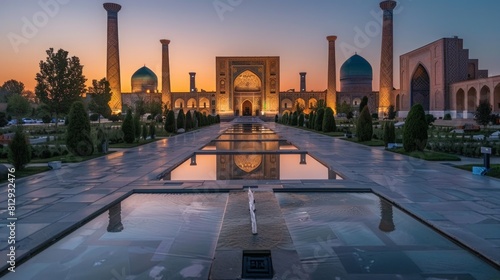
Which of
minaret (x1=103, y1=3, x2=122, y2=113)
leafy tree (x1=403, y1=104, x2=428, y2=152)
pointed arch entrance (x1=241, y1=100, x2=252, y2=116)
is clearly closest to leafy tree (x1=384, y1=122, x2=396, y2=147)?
leafy tree (x1=403, y1=104, x2=428, y2=152)

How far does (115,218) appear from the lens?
10.6 ft

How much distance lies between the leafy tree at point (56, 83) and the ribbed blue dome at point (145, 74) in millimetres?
23576

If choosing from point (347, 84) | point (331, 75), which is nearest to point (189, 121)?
point (331, 75)

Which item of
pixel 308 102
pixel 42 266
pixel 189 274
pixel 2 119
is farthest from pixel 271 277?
pixel 308 102

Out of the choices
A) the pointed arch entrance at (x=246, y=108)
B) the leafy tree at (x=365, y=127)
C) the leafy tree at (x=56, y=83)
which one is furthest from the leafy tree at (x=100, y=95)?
the leafy tree at (x=365, y=127)

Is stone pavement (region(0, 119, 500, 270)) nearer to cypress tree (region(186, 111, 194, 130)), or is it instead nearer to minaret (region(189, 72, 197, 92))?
cypress tree (region(186, 111, 194, 130))

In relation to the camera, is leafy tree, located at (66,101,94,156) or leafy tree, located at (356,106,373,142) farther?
leafy tree, located at (356,106,373,142)

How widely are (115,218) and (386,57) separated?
28594 millimetres

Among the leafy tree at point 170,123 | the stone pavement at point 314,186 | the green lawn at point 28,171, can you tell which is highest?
the leafy tree at point 170,123

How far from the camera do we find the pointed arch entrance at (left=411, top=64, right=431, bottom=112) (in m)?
29.2

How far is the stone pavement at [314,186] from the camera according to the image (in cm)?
276

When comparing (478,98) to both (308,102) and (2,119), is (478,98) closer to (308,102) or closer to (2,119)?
(308,102)

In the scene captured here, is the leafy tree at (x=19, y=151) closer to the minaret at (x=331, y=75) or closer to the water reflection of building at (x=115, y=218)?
the water reflection of building at (x=115, y=218)

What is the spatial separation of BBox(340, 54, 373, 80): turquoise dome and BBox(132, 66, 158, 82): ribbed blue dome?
2016cm
